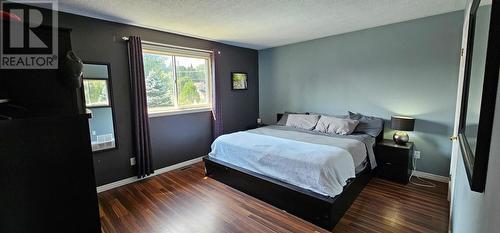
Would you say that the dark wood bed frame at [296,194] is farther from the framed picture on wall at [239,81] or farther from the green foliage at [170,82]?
the framed picture on wall at [239,81]

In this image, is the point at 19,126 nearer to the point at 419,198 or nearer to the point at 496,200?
the point at 496,200

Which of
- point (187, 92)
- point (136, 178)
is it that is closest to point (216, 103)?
point (187, 92)

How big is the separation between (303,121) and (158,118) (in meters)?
2.61

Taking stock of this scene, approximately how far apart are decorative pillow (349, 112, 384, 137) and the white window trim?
2754mm

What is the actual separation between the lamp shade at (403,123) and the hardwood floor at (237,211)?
81 cm

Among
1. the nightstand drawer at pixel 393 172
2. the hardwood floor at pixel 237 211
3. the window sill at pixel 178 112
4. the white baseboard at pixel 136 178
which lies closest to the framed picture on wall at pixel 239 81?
the window sill at pixel 178 112

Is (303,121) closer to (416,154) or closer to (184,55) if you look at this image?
(416,154)

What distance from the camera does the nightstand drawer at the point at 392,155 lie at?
9.85 feet

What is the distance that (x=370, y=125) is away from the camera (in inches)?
137

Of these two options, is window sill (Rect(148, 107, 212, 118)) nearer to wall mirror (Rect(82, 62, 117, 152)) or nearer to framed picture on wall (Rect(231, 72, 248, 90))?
wall mirror (Rect(82, 62, 117, 152))

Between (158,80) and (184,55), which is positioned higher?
(184,55)

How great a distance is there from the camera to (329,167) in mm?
2199

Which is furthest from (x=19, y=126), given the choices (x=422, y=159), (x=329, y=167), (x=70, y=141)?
(x=422, y=159)

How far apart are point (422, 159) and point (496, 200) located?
3.29m
